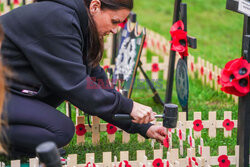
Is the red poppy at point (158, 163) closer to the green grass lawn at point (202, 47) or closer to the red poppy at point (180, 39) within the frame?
the green grass lawn at point (202, 47)

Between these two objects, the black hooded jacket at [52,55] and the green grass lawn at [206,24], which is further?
the green grass lawn at [206,24]

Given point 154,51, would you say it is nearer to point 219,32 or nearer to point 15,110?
point 219,32

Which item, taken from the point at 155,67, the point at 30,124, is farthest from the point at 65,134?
the point at 155,67

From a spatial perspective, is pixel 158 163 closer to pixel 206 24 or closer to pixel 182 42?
pixel 182 42

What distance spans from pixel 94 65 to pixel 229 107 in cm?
191

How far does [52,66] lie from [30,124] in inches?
18.2

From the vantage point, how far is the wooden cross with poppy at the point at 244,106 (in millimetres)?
3078

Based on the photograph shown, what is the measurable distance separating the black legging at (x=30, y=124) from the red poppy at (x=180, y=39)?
1430mm

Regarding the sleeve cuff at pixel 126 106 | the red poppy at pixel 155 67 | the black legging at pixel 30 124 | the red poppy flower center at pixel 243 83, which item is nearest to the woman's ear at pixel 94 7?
the sleeve cuff at pixel 126 106

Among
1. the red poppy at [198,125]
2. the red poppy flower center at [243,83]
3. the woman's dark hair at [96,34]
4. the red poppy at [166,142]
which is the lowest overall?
the red poppy at [166,142]

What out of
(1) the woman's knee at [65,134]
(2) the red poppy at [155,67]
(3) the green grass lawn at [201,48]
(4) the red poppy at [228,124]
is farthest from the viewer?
(2) the red poppy at [155,67]

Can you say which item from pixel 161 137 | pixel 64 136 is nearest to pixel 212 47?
pixel 161 137

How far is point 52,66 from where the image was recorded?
2969 mm

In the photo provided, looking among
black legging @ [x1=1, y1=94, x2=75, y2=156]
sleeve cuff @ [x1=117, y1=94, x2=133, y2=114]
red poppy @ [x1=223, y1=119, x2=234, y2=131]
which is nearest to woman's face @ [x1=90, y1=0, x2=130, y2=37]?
sleeve cuff @ [x1=117, y1=94, x2=133, y2=114]
